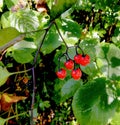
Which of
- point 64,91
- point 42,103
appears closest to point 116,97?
point 64,91

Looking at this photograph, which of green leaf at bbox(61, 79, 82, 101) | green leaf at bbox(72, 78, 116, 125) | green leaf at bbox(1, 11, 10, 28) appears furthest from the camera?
green leaf at bbox(1, 11, 10, 28)

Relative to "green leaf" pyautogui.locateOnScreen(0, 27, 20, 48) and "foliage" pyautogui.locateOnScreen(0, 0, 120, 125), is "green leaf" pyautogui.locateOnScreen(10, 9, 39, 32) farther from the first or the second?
"green leaf" pyautogui.locateOnScreen(0, 27, 20, 48)

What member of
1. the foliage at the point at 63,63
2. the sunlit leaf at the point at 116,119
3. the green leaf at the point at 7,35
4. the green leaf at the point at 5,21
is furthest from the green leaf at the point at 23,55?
the green leaf at the point at 7,35

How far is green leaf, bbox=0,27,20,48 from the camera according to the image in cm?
48

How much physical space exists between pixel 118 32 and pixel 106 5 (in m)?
0.18

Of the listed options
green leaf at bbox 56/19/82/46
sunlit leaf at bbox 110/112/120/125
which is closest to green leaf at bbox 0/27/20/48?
green leaf at bbox 56/19/82/46

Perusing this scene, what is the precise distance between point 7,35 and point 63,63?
830 mm

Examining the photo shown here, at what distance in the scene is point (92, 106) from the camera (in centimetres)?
112

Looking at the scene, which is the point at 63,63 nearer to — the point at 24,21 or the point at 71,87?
the point at 71,87

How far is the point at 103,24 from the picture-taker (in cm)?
185

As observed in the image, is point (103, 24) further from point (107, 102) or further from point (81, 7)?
point (107, 102)

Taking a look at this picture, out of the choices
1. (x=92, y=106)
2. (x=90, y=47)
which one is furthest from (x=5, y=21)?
(x=92, y=106)

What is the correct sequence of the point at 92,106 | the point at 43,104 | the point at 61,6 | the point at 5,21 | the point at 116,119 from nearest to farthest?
the point at 61,6
the point at 92,106
the point at 5,21
the point at 116,119
the point at 43,104

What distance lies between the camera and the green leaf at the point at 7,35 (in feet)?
1.57
